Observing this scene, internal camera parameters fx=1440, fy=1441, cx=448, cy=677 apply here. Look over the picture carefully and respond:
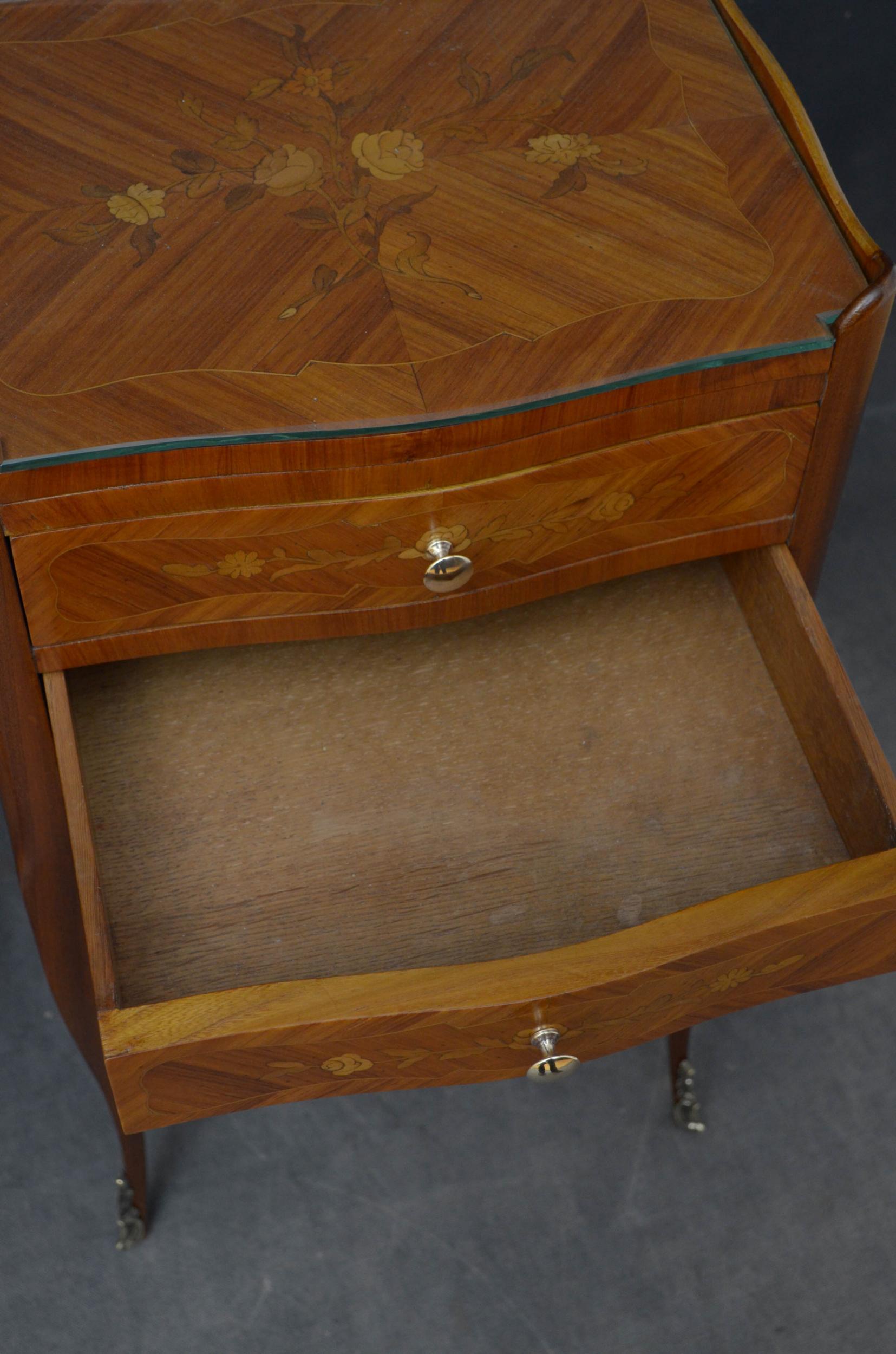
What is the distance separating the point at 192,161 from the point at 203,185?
0.02m

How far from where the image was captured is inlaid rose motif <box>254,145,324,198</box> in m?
0.79

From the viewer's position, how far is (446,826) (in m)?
0.82

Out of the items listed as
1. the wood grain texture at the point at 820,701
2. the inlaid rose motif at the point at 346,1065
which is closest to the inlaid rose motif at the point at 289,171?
the wood grain texture at the point at 820,701

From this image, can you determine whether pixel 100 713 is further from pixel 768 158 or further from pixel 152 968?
pixel 768 158

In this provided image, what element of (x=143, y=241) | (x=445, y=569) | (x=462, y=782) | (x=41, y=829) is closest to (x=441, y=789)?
(x=462, y=782)

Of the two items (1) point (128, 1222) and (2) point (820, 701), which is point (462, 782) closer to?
(2) point (820, 701)

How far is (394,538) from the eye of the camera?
761 millimetres

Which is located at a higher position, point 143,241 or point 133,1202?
point 143,241

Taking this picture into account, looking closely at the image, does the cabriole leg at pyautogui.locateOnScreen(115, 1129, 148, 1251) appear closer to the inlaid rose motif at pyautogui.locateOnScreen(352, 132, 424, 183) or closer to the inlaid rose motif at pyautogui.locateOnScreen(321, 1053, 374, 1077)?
the inlaid rose motif at pyautogui.locateOnScreen(321, 1053, 374, 1077)

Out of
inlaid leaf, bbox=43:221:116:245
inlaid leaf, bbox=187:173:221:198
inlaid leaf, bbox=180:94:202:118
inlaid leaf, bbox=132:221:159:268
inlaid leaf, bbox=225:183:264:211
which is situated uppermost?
inlaid leaf, bbox=180:94:202:118

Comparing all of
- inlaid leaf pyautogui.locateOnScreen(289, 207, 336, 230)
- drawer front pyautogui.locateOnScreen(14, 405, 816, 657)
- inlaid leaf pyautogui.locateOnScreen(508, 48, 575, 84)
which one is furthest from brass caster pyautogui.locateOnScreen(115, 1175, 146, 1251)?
inlaid leaf pyautogui.locateOnScreen(508, 48, 575, 84)

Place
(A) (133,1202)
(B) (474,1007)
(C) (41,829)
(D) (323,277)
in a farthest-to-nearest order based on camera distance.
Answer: (A) (133,1202) → (C) (41,829) → (D) (323,277) → (B) (474,1007)

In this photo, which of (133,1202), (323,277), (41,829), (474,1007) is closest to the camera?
(474,1007)

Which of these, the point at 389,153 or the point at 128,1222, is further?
the point at 128,1222
